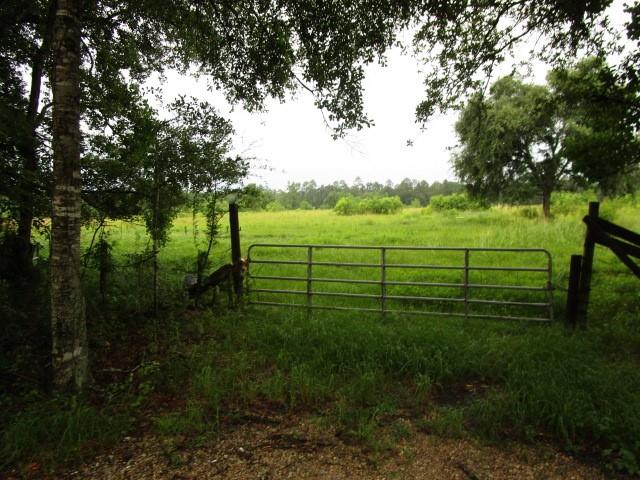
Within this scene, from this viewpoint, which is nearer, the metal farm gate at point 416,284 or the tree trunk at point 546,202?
the metal farm gate at point 416,284

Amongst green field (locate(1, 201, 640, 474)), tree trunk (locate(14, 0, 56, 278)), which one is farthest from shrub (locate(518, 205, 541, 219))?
tree trunk (locate(14, 0, 56, 278))

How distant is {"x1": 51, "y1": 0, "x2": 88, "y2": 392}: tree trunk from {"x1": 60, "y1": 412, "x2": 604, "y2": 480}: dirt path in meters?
1.11

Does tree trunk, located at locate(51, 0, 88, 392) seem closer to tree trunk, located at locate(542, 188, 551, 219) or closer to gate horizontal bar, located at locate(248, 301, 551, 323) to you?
gate horizontal bar, located at locate(248, 301, 551, 323)

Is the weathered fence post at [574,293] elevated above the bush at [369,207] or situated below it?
below

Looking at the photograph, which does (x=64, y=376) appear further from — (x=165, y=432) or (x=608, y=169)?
(x=608, y=169)

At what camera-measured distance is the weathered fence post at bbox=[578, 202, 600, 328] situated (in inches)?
229

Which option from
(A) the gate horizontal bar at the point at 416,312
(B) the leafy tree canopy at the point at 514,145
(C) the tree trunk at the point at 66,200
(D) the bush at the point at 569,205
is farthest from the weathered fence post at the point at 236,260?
(D) the bush at the point at 569,205

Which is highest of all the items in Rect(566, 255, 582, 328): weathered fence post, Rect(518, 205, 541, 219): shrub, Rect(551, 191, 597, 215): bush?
Rect(551, 191, 597, 215): bush

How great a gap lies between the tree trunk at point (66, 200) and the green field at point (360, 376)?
0.55 metres

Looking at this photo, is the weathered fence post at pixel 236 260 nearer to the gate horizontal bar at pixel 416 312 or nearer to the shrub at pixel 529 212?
the gate horizontal bar at pixel 416 312

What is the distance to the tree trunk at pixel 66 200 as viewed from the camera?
3406 millimetres

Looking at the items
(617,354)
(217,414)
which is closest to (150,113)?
(217,414)

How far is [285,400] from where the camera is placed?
3.99 meters

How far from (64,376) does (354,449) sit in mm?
2895
